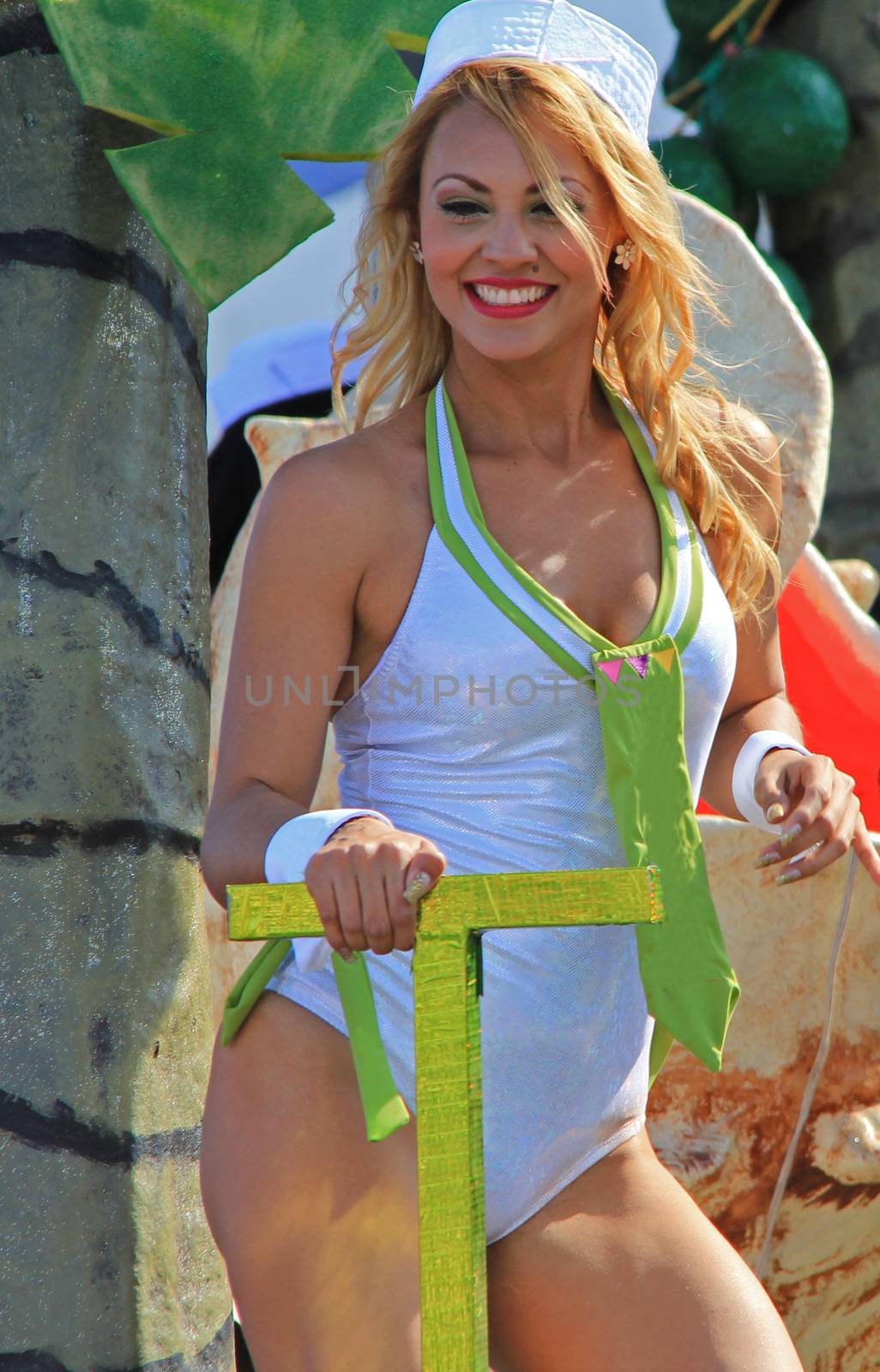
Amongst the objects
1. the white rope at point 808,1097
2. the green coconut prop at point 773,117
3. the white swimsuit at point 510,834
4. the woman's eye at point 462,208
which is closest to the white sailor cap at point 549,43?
the woman's eye at point 462,208

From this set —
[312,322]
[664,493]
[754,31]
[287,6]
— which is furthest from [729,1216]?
[754,31]

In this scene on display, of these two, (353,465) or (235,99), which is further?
(235,99)

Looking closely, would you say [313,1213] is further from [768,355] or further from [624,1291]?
[768,355]

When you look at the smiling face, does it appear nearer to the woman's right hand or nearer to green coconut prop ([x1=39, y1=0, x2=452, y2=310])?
green coconut prop ([x1=39, y1=0, x2=452, y2=310])

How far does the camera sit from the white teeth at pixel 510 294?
124 centimetres

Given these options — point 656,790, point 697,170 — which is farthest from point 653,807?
point 697,170

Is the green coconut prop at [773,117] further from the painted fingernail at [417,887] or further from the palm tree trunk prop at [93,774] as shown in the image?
the painted fingernail at [417,887]

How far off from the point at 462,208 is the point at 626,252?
0.15 m

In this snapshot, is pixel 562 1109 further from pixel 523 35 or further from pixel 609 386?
pixel 523 35

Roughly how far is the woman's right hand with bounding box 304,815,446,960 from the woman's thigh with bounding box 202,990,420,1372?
190 millimetres

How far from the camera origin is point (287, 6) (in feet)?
4.90

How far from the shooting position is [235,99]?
1.48 m

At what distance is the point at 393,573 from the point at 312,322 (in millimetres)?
1771

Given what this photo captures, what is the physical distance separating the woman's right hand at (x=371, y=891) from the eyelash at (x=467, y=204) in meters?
0.52
